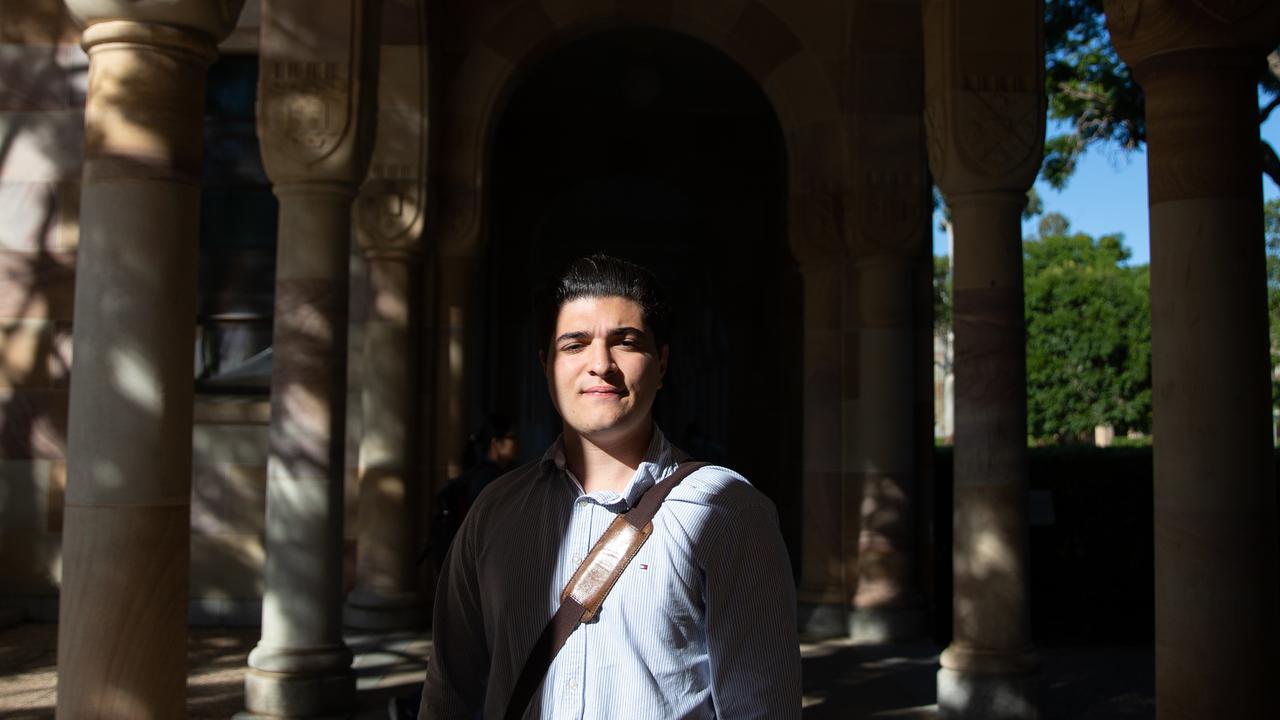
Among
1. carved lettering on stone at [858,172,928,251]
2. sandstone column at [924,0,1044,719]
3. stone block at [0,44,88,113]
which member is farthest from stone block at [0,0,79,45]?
sandstone column at [924,0,1044,719]

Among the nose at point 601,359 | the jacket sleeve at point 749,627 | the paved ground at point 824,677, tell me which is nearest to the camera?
the jacket sleeve at point 749,627

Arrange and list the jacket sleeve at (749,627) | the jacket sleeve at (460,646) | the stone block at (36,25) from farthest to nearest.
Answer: the stone block at (36,25) → the jacket sleeve at (460,646) → the jacket sleeve at (749,627)

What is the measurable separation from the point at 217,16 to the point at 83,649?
2310mm

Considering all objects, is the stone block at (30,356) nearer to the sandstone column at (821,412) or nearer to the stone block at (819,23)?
the sandstone column at (821,412)

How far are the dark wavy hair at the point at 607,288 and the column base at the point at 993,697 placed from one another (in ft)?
16.7

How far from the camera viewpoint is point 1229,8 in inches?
173

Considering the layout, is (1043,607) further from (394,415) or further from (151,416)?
(151,416)

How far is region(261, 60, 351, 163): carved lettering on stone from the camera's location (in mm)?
6887

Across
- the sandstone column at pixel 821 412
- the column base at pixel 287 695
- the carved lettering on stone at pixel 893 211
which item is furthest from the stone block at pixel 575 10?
the column base at pixel 287 695

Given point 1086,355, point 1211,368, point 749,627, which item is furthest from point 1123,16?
point 1086,355

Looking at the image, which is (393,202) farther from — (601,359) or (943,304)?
(943,304)

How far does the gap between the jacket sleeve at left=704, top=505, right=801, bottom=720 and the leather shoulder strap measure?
0.13 m

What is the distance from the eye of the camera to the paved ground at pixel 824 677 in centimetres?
707

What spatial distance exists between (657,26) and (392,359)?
3.66 metres
